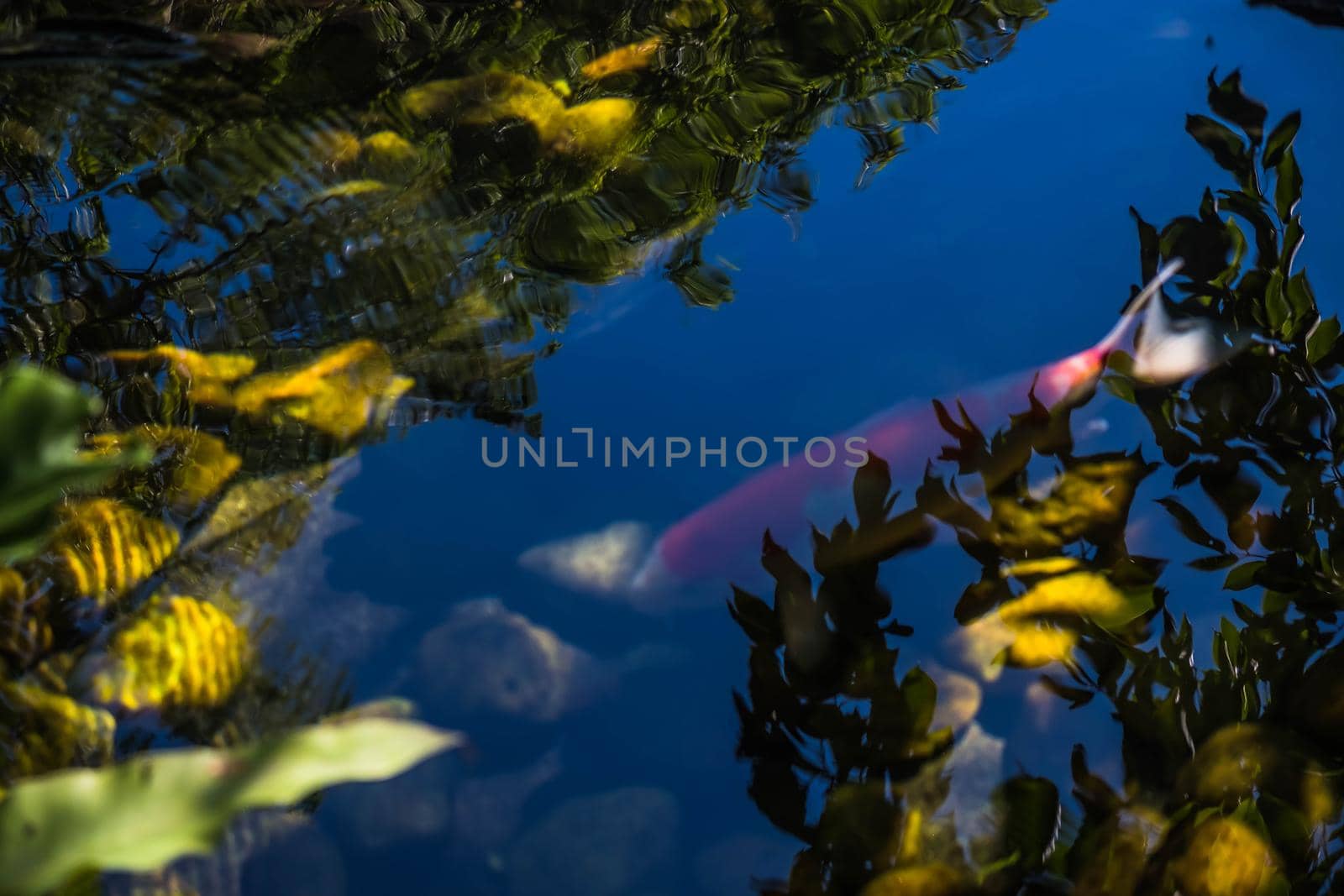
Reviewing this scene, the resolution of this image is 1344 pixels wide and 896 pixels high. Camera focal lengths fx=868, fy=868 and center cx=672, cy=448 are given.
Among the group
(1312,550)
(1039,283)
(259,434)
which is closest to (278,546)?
(259,434)

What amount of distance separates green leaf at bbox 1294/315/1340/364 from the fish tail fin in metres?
0.18

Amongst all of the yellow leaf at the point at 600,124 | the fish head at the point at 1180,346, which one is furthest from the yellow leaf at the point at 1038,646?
the yellow leaf at the point at 600,124

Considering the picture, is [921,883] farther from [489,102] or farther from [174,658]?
[489,102]

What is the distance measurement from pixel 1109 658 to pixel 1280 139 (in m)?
0.94

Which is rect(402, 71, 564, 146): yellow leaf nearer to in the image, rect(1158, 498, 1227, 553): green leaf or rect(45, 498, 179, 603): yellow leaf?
rect(45, 498, 179, 603): yellow leaf

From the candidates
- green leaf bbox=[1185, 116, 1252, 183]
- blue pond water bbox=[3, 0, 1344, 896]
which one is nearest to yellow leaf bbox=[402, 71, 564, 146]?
blue pond water bbox=[3, 0, 1344, 896]

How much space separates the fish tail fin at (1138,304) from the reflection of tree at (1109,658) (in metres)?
0.04

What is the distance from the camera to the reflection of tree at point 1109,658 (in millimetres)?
804

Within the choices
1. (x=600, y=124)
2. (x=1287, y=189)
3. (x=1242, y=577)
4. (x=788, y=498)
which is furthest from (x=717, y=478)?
(x=1287, y=189)

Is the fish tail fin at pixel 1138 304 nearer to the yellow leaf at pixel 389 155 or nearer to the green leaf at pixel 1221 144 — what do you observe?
the green leaf at pixel 1221 144

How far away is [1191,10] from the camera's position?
1.64m

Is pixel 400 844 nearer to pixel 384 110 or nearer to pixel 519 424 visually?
pixel 519 424

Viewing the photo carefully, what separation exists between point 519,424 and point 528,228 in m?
0.35

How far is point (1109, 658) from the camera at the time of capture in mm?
909
